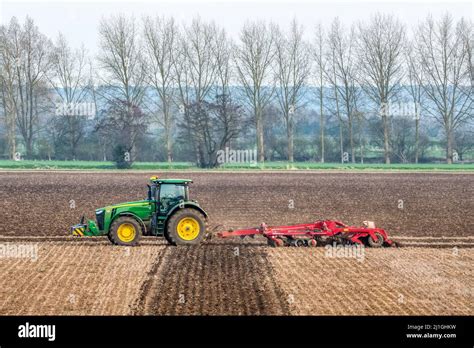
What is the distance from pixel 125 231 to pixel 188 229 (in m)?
1.84

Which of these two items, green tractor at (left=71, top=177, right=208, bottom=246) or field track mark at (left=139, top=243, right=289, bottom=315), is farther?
green tractor at (left=71, top=177, right=208, bottom=246)

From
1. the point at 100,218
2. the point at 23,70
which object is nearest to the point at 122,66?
the point at 23,70

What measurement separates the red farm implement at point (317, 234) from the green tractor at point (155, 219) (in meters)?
1.12

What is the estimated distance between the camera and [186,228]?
66.0 feet

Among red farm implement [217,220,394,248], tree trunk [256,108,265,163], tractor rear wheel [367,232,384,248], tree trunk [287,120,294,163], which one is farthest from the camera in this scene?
tree trunk [287,120,294,163]

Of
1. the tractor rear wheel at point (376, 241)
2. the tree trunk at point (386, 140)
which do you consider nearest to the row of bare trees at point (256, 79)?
the tree trunk at point (386, 140)

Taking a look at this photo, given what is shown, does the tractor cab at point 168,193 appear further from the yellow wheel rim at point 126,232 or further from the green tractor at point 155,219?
the yellow wheel rim at point 126,232

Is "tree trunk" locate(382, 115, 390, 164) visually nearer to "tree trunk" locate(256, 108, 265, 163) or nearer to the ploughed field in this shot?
"tree trunk" locate(256, 108, 265, 163)

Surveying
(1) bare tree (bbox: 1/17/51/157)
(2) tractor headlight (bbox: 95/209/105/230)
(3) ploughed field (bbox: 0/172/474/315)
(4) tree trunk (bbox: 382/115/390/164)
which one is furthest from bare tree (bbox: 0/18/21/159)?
(2) tractor headlight (bbox: 95/209/105/230)

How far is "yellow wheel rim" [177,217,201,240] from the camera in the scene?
65.7ft

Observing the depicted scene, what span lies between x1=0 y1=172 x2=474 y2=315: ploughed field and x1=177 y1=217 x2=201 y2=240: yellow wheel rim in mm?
380

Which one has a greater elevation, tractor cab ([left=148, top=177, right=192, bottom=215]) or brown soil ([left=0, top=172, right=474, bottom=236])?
tractor cab ([left=148, top=177, right=192, bottom=215])
